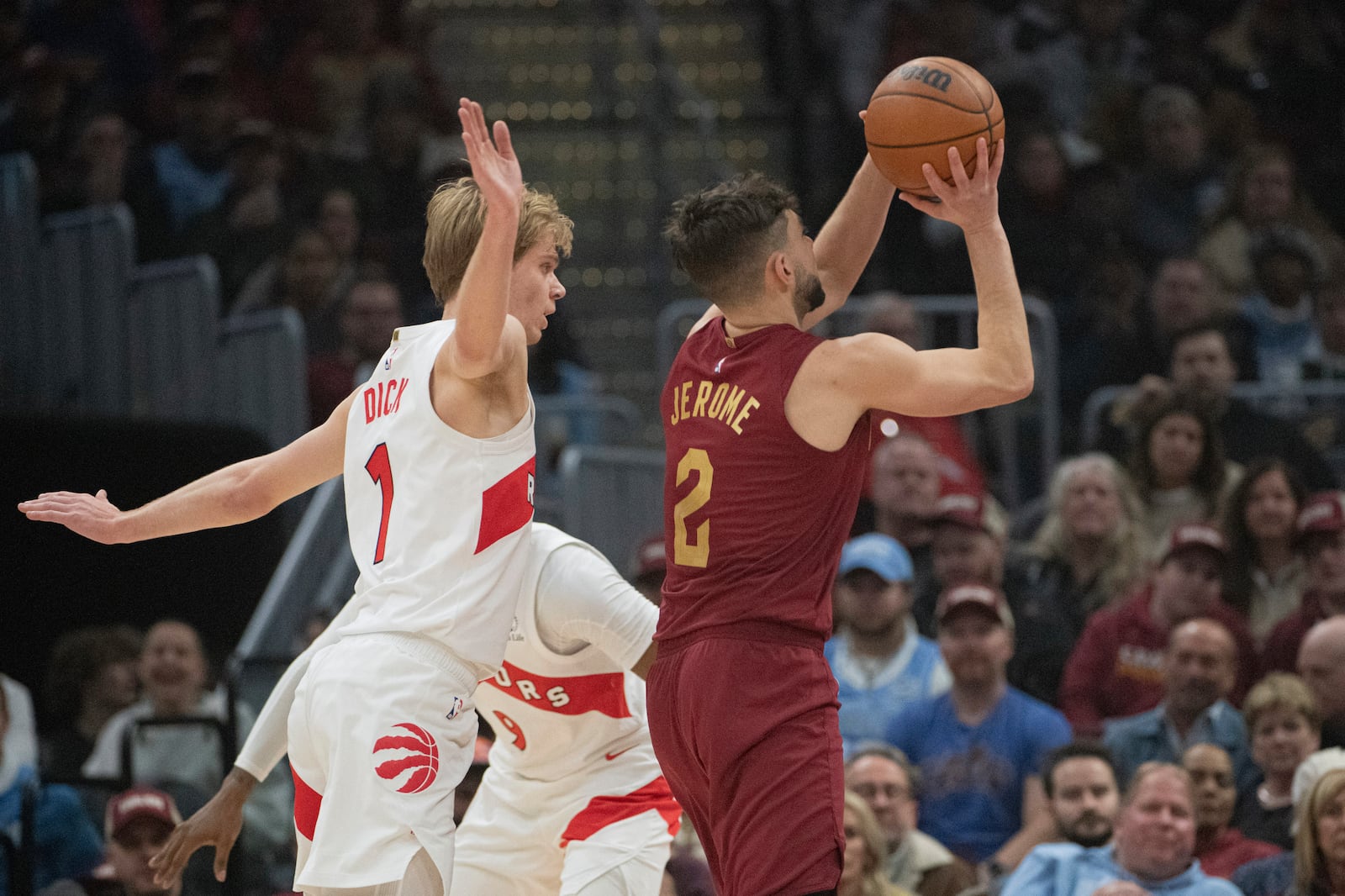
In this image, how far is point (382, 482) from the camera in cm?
410

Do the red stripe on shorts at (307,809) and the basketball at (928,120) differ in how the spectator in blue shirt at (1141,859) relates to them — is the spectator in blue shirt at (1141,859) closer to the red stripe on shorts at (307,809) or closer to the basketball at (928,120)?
the basketball at (928,120)

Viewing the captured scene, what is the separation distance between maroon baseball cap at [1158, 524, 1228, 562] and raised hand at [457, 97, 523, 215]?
4785mm

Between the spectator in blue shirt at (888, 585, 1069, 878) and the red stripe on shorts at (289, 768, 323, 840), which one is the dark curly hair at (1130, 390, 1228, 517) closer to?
the spectator in blue shirt at (888, 585, 1069, 878)

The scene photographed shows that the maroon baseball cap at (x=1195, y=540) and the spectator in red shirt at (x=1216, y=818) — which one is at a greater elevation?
the maroon baseball cap at (x=1195, y=540)

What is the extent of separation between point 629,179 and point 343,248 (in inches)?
104

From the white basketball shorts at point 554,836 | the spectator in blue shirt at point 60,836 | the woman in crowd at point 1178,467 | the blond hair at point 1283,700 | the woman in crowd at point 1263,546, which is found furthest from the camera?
the woman in crowd at point 1178,467

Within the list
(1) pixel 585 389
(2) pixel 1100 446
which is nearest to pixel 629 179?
(1) pixel 585 389

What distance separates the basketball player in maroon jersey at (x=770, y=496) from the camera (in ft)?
12.8

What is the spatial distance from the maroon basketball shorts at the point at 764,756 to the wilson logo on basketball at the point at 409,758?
571 mm

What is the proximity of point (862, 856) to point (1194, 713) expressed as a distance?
5.51 ft

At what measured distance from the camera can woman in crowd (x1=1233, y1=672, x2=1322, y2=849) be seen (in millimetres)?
6707

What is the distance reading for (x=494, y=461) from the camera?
4.03 meters

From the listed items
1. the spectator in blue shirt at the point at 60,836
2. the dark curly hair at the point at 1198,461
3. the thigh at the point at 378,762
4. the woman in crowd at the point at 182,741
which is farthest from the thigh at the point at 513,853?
the dark curly hair at the point at 1198,461

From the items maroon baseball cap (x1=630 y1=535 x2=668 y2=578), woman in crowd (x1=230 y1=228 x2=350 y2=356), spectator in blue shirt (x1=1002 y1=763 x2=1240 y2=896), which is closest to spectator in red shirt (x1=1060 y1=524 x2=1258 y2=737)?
spectator in blue shirt (x1=1002 y1=763 x2=1240 y2=896)
